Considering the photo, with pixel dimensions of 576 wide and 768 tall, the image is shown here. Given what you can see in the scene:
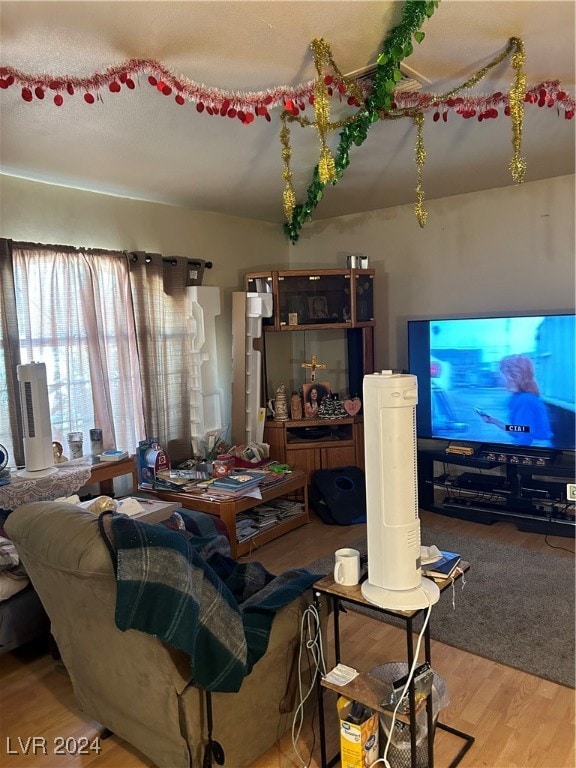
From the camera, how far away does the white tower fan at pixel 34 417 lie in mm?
2965

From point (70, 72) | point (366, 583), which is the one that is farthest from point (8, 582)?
point (70, 72)

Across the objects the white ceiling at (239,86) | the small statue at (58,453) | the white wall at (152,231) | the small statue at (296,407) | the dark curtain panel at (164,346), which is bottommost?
the small statue at (58,453)

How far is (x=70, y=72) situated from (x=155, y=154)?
0.96 m

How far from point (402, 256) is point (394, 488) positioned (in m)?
3.49

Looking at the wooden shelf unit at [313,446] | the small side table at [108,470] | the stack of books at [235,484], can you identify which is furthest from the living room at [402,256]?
the small side table at [108,470]

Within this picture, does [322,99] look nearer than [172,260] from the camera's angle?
Yes

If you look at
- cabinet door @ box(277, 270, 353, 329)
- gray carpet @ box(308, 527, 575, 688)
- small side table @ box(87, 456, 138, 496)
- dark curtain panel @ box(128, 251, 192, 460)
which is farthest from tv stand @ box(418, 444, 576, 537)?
small side table @ box(87, 456, 138, 496)

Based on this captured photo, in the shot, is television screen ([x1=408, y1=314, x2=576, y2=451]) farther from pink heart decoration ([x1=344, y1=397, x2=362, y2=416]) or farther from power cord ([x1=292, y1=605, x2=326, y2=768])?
power cord ([x1=292, y1=605, x2=326, y2=768])

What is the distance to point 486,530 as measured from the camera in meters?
3.86

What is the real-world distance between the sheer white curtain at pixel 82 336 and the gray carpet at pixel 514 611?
1.67 meters

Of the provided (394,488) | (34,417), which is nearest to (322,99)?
(394,488)

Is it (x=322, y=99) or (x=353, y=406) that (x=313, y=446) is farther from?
(x=322, y=99)

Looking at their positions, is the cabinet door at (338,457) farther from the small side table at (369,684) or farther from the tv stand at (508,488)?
the small side table at (369,684)

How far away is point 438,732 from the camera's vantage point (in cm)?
199
